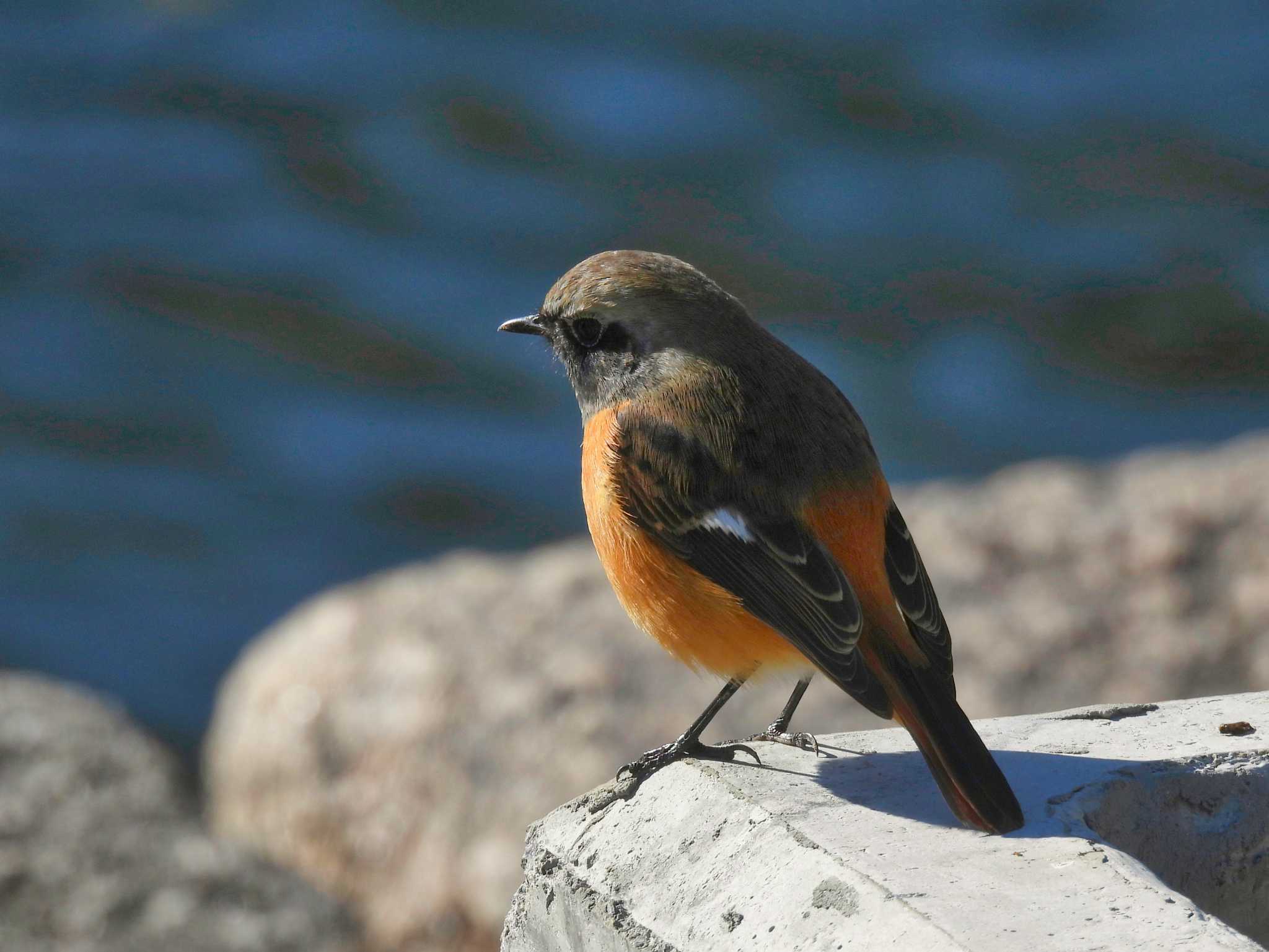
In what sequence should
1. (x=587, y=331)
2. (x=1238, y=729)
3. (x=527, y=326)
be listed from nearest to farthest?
(x=1238, y=729), (x=587, y=331), (x=527, y=326)

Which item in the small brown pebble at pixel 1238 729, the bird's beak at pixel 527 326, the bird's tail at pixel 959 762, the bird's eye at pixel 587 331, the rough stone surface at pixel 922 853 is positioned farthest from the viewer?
the bird's beak at pixel 527 326

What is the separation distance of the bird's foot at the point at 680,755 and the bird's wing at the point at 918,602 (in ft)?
1.34

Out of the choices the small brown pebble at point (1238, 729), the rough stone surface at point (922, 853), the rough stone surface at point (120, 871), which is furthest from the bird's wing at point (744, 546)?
the rough stone surface at point (120, 871)

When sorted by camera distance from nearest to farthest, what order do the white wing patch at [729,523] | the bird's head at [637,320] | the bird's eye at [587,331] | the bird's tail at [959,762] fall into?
the bird's tail at [959,762] < the white wing patch at [729,523] < the bird's head at [637,320] < the bird's eye at [587,331]

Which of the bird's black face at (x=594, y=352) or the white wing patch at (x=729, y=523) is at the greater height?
the bird's black face at (x=594, y=352)

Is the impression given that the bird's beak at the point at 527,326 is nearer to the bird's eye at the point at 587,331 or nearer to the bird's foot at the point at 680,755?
the bird's eye at the point at 587,331

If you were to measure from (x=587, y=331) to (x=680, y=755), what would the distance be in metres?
1.09

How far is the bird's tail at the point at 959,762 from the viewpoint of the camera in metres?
2.78

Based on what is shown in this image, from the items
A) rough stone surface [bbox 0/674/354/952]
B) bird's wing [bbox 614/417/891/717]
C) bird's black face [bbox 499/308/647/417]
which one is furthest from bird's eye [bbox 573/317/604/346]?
rough stone surface [bbox 0/674/354/952]

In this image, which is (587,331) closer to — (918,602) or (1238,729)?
(918,602)

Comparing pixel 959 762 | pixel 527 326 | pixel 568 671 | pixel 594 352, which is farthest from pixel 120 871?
pixel 959 762

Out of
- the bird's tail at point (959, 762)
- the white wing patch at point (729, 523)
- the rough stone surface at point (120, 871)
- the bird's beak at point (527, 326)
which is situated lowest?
the rough stone surface at point (120, 871)

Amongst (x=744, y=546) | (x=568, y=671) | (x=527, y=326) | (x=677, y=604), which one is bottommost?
(x=568, y=671)

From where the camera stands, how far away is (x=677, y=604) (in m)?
3.59
